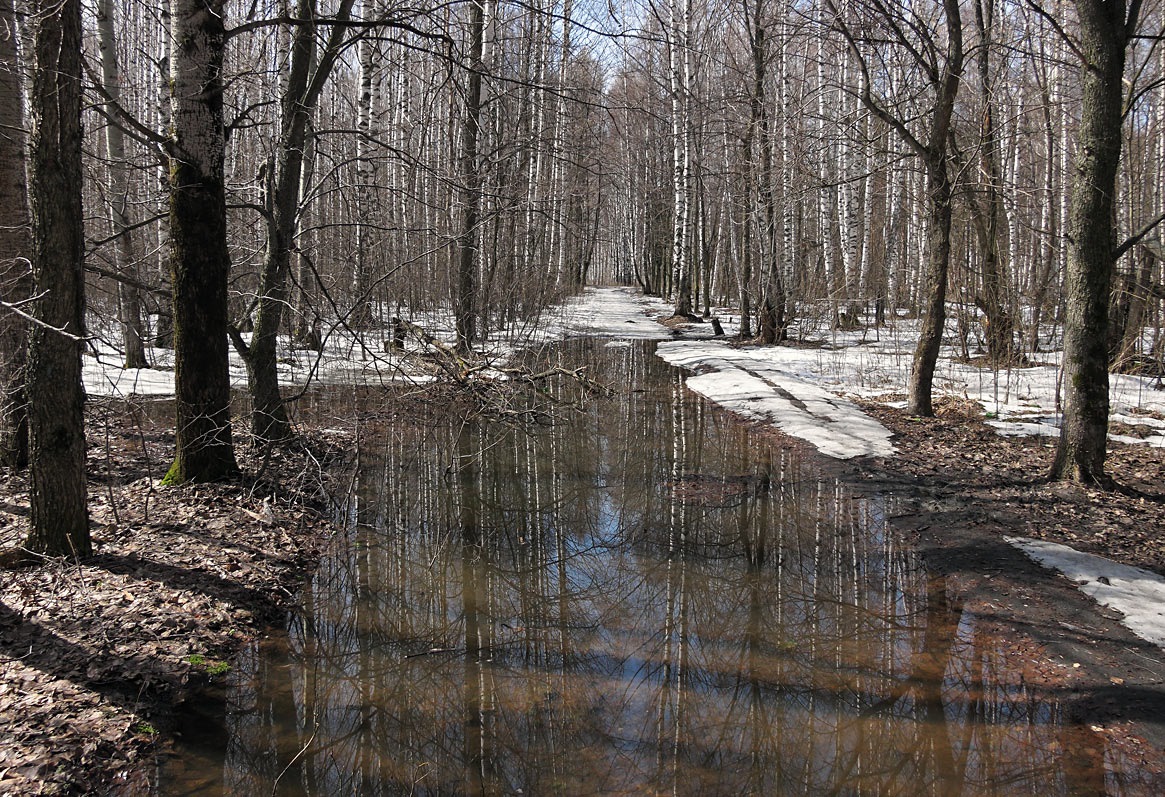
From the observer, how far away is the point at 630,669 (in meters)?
3.90

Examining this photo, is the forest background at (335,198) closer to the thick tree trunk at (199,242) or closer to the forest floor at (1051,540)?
the thick tree trunk at (199,242)

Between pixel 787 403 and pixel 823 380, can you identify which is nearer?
pixel 787 403

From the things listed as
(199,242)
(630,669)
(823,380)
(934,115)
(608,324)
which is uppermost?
(934,115)

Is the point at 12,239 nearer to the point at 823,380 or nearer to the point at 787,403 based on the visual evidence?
the point at 787,403

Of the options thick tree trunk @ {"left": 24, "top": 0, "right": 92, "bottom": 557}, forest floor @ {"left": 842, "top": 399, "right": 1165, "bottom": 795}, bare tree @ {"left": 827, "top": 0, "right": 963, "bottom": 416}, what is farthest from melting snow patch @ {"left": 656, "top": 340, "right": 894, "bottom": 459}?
thick tree trunk @ {"left": 24, "top": 0, "right": 92, "bottom": 557}

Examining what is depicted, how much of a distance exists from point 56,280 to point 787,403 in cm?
895

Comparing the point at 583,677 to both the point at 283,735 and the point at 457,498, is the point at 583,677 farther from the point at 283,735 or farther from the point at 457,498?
the point at 457,498

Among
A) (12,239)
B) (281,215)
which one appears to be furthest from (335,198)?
(12,239)

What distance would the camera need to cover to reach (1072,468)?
6.28 meters

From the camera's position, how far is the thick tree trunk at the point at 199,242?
529 centimetres

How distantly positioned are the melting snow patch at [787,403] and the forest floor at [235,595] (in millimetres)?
1409

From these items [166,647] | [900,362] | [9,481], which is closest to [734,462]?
[166,647]

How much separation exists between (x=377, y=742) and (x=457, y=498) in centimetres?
350

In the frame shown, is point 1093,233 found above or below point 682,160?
below
